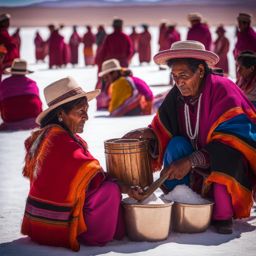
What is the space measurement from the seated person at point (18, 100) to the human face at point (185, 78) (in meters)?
5.10

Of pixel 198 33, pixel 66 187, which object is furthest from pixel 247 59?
pixel 198 33

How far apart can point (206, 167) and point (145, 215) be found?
1.97 ft

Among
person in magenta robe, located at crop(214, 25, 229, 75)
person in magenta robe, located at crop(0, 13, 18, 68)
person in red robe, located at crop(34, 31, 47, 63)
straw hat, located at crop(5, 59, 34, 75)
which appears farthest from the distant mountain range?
straw hat, located at crop(5, 59, 34, 75)

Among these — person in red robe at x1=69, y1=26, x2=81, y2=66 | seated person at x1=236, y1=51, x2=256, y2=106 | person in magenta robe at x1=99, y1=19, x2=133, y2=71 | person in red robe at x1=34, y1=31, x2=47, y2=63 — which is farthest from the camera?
person in red robe at x1=34, y1=31, x2=47, y2=63

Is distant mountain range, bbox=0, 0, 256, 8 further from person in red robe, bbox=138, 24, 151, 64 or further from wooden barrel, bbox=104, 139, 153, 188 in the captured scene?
wooden barrel, bbox=104, 139, 153, 188

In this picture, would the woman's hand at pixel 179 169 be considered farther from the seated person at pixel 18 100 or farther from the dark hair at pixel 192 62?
the seated person at pixel 18 100

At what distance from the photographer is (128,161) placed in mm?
4336

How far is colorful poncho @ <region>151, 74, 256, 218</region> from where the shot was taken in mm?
4391

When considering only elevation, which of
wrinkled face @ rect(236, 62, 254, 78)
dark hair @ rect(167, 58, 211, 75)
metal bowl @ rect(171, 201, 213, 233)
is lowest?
metal bowl @ rect(171, 201, 213, 233)

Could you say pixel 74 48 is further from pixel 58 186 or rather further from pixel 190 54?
pixel 58 186

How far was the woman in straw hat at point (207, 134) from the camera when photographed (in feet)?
14.4

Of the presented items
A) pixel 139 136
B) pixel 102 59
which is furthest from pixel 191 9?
pixel 139 136

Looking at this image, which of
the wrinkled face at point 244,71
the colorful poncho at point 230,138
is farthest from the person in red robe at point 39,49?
the colorful poncho at point 230,138

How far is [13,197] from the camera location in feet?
18.3
